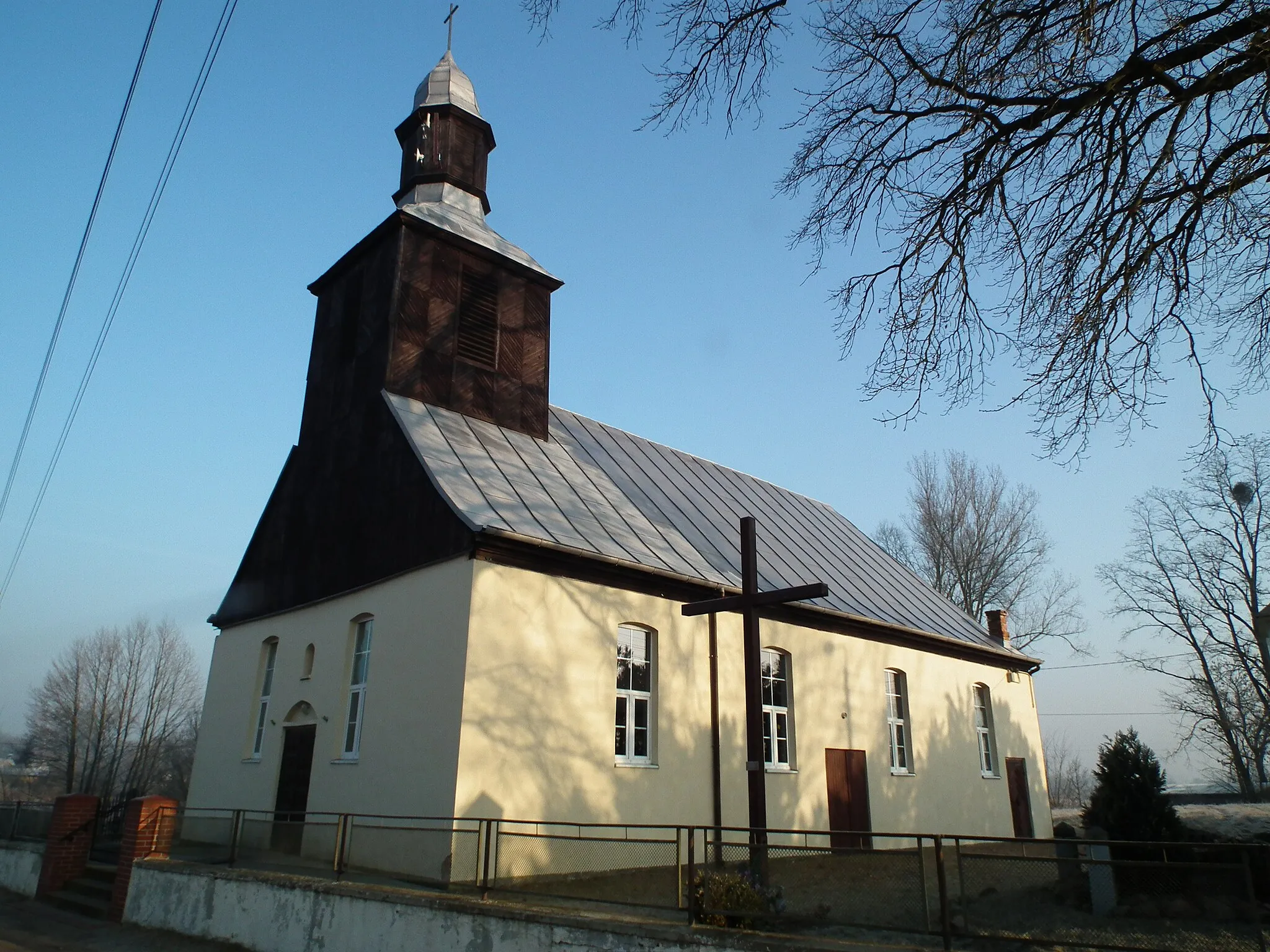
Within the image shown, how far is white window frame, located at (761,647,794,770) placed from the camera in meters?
15.4

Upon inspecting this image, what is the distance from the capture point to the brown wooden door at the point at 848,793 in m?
15.8

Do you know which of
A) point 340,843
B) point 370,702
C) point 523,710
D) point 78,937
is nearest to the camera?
point 340,843

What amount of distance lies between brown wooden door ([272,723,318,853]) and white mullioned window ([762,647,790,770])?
7.43 metres

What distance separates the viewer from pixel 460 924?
27.3 feet

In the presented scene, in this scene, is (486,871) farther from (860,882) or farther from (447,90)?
(447,90)

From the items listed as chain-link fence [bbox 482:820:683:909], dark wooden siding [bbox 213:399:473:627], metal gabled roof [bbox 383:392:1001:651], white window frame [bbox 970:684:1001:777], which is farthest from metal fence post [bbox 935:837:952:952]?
white window frame [bbox 970:684:1001:777]

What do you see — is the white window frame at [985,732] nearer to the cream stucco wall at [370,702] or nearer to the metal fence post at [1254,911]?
the cream stucco wall at [370,702]

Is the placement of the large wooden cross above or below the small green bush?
above

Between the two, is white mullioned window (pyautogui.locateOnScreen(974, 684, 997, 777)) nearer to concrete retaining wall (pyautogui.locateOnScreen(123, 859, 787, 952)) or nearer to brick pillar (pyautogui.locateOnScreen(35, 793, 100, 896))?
concrete retaining wall (pyautogui.locateOnScreen(123, 859, 787, 952))

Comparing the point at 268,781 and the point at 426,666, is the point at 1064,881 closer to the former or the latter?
the point at 426,666

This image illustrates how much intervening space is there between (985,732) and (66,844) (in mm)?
18311

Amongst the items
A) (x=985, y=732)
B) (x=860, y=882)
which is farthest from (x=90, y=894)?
(x=985, y=732)

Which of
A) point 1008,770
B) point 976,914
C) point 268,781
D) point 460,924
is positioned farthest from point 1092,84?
point 1008,770

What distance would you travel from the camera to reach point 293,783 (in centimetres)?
1404
